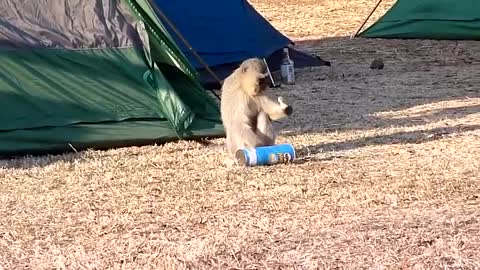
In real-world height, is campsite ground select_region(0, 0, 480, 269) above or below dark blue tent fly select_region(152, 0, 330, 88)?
below

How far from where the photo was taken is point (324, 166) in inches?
283

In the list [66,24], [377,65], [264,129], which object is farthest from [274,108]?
[377,65]

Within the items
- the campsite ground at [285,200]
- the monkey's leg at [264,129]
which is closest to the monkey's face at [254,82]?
the monkey's leg at [264,129]

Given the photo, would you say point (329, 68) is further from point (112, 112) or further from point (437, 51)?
point (112, 112)

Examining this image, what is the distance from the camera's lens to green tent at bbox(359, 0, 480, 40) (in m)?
14.3

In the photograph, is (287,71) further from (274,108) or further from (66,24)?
(274,108)

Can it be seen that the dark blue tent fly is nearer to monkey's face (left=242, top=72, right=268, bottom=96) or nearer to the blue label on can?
monkey's face (left=242, top=72, right=268, bottom=96)

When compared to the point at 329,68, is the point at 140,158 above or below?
below

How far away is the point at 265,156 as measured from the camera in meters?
7.21

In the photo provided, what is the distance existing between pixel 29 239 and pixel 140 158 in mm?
2081

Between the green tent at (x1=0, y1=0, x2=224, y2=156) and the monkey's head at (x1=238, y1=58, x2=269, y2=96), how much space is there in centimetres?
83

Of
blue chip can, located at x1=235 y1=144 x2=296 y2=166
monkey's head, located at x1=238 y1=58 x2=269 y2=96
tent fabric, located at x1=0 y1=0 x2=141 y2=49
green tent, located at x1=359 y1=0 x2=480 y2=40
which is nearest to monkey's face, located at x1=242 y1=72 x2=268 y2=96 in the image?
monkey's head, located at x1=238 y1=58 x2=269 y2=96

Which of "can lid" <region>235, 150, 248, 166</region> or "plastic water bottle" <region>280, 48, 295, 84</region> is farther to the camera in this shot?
"plastic water bottle" <region>280, 48, 295, 84</region>

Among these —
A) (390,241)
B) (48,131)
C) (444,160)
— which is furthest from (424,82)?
(390,241)
